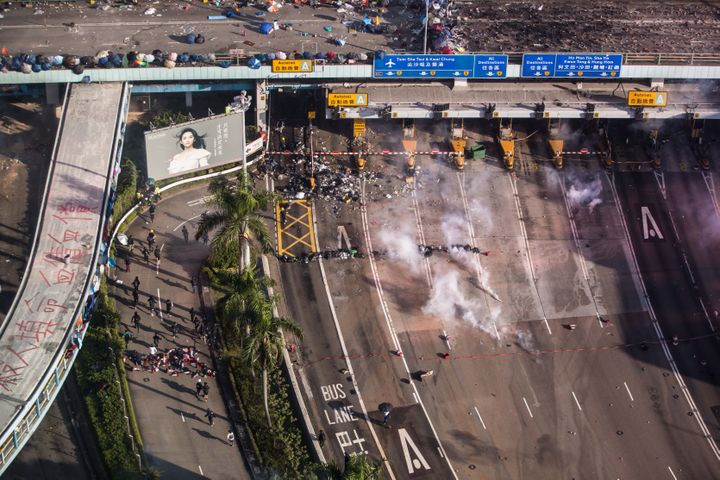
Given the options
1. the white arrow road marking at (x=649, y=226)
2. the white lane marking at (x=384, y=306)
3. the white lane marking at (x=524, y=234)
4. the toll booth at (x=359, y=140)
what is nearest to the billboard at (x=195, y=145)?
the toll booth at (x=359, y=140)

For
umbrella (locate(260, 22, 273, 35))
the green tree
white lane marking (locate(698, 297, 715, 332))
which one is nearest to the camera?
the green tree

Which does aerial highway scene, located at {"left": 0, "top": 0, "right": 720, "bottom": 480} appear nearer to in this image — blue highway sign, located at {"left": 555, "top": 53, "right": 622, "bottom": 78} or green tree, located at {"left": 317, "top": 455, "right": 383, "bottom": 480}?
blue highway sign, located at {"left": 555, "top": 53, "right": 622, "bottom": 78}

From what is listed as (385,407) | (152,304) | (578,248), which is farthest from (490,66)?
(152,304)

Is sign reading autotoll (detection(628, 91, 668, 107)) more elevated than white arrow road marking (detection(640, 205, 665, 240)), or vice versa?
sign reading autotoll (detection(628, 91, 668, 107))

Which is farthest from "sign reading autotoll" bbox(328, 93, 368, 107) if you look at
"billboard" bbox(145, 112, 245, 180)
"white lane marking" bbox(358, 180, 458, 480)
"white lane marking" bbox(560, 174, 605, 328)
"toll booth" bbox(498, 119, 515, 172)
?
"white lane marking" bbox(560, 174, 605, 328)

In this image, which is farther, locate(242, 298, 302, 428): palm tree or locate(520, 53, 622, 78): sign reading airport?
locate(520, 53, 622, 78): sign reading airport

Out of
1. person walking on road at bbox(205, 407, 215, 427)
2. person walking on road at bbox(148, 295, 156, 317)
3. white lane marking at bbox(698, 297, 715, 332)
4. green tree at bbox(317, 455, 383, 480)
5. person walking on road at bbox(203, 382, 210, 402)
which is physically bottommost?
person walking on road at bbox(205, 407, 215, 427)

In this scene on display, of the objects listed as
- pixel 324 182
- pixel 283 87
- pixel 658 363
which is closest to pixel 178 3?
pixel 283 87

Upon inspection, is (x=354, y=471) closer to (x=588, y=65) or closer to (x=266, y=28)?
(x=588, y=65)
